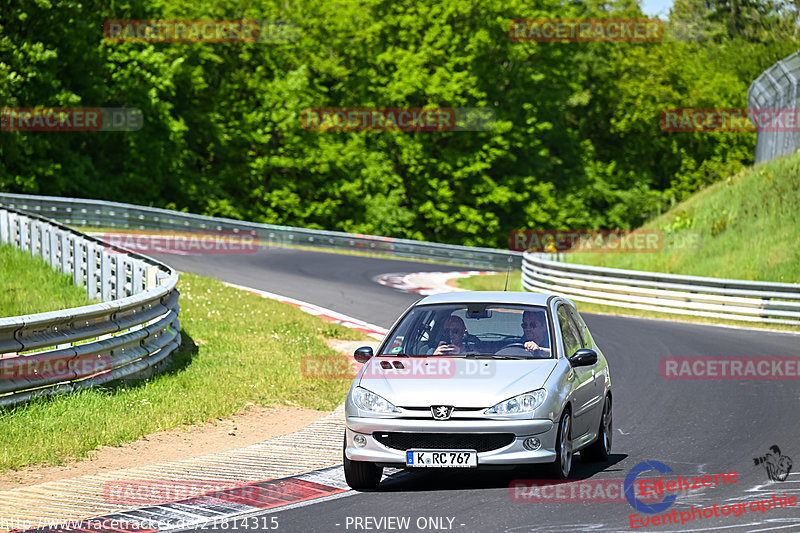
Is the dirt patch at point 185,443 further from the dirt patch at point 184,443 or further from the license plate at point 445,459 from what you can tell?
the license plate at point 445,459

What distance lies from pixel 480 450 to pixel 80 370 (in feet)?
16.5

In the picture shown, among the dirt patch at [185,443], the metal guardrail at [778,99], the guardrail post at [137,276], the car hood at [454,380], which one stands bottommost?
the dirt patch at [185,443]

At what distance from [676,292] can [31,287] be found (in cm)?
1446

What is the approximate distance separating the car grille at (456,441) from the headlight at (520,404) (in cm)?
17

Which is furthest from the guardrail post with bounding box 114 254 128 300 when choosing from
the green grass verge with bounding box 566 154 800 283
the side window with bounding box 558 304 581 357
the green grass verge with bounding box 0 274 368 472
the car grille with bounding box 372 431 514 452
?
the green grass verge with bounding box 566 154 800 283

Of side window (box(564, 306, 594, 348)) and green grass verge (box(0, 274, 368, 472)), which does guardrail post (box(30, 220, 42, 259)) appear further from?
side window (box(564, 306, 594, 348))

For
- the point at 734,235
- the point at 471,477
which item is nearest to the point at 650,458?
the point at 471,477

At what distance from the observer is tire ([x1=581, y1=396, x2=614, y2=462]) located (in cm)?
1010

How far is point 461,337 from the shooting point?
32.3 feet

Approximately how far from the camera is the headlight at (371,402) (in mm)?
8578

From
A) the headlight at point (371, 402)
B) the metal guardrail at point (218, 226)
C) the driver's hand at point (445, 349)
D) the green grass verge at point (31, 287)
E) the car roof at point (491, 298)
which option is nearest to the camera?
the headlight at point (371, 402)

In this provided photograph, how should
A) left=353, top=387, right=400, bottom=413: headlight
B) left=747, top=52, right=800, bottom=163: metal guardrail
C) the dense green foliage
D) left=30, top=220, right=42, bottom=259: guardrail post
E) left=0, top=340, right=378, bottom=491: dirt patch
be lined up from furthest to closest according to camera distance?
the dense green foliage, left=747, top=52, right=800, bottom=163: metal guardrail, left=30, top=220, right=42, bottom=259: guardrail post, left=0, top=340, right=378, bottom=491: dirt patch, left=353, top=387, right=400, bottom=413: headlight

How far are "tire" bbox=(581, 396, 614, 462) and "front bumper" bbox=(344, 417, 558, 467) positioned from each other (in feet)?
5.24

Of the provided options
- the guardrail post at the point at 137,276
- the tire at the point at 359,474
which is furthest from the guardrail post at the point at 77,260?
the tire at the point at 359,474
